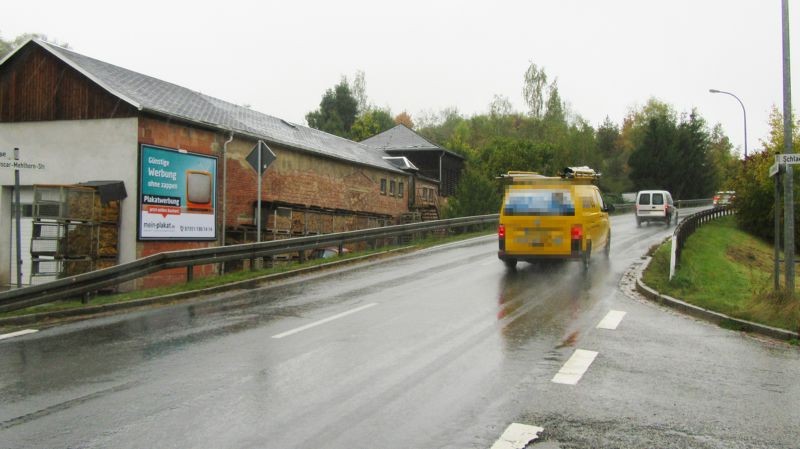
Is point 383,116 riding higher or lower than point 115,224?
higher

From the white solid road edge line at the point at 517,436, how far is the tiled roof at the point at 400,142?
164 ft

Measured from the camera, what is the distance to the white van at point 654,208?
124ft

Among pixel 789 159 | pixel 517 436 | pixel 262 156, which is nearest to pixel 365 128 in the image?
pixel 262 156

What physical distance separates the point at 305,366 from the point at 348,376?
2.31 ft

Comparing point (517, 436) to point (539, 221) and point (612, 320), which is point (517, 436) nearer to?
point (612, 320)

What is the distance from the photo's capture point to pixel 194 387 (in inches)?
256

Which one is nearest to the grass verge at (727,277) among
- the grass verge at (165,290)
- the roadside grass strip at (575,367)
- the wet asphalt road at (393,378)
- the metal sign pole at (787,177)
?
the metal sign pole at (787,177)

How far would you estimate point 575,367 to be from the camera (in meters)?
7.36

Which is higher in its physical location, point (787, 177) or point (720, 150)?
point (720, 150)

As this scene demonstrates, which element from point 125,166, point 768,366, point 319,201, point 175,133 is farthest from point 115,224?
point 768,366

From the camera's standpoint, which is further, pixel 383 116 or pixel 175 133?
pixel 383 116

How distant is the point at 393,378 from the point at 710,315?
653 centimetres

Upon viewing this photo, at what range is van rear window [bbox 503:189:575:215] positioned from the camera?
1603 centimetres

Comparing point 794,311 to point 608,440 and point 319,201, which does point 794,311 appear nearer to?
point 608,440
